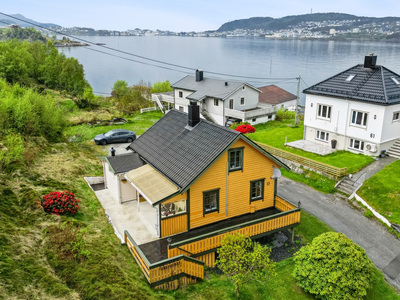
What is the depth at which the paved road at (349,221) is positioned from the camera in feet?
53.7

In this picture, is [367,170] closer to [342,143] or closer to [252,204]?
[342,143]

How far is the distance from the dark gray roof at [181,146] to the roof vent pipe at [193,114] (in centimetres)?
25

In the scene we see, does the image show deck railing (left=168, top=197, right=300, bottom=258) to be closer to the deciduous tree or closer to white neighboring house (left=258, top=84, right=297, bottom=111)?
the deciduous tree

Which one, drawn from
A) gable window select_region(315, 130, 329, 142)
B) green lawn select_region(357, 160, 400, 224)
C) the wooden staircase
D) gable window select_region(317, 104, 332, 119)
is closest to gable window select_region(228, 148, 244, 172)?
green lawn select_region(357, 160, 400, 224)

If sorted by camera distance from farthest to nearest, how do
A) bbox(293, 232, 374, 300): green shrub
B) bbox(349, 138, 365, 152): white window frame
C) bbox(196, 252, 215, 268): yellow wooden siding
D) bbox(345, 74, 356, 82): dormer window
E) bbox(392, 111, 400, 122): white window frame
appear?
bbox(345, 74, 356, 82): dormer window < bbox(349, 138, 365, 152): white window frame < bbox(392, 111, 400, 122): white window frame < bbox(196, 252, 215, 268): yellow wooden siding < bbox(293, 232, 374, 300): green shrub

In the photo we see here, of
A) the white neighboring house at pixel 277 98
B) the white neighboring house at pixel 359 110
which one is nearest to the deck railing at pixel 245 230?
the white neighboring house at pixel 359 110

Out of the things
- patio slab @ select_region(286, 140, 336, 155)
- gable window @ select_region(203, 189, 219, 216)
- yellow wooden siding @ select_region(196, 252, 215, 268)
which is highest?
gable window @ select_region(203, 189, 219, 216)

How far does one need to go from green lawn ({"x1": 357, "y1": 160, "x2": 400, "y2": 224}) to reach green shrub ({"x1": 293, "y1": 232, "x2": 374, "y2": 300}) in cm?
718

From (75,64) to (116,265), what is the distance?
5647 centimetres

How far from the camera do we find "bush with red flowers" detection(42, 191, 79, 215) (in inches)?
606

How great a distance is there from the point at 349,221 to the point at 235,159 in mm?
8524

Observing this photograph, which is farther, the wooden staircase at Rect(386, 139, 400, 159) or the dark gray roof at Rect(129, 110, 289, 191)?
the wooden staircase at Rect(386, 139, 400, 159)

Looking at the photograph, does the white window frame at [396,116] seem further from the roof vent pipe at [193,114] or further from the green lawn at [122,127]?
the green lawn at [122,127]

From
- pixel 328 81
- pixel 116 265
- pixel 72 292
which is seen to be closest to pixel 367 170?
pixel 328 81
